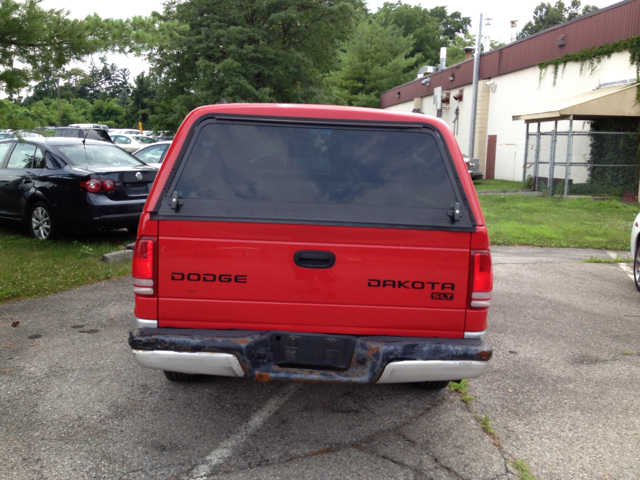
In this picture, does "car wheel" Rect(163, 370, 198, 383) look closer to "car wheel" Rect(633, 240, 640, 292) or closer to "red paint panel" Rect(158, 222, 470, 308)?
"red paint panel" Rect(158, 222, 470, 308)

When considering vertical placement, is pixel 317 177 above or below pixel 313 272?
above

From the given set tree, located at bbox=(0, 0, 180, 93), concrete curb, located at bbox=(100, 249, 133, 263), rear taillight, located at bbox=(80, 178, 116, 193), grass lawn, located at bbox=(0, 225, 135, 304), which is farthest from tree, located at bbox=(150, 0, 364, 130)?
tree, located at bbox=(0, 0, 180, 93)

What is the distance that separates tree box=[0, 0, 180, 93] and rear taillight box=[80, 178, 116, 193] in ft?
6.06

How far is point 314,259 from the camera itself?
3.19 metres

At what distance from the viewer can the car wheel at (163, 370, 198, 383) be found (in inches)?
161

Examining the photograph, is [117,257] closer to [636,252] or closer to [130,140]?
[636,252]

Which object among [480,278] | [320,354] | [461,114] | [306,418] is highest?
[461,114]

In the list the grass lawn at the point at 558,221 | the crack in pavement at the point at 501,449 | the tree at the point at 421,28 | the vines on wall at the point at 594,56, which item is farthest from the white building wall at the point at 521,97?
the tree at the point at 421,28

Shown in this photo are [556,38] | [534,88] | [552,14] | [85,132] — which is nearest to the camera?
[85,132]

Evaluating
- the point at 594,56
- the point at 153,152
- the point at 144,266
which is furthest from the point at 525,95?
the point at 144,266

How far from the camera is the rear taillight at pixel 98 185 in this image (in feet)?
27.5

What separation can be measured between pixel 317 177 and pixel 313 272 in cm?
56

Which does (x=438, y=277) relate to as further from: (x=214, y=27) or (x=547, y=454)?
(x=214, y=27)

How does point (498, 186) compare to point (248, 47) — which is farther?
point (498, 186)
